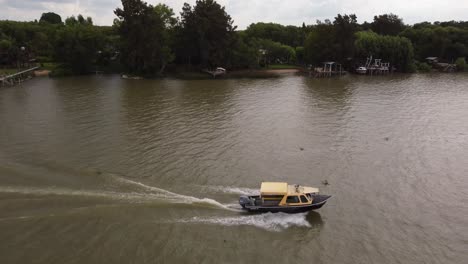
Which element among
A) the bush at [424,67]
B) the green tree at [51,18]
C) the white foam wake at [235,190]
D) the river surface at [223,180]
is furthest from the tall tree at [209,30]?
the green tree at [51,18]

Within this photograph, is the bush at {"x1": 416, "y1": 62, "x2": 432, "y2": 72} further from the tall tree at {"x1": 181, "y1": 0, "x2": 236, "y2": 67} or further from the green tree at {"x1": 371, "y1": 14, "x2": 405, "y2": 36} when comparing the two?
the tall tree at {"x1": 181, "y1": 0, "x2": 236, "y2": 67}

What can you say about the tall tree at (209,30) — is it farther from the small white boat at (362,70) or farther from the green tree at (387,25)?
the green tree at (387,25)

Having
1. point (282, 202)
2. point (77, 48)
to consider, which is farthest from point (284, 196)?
point (77, 48)

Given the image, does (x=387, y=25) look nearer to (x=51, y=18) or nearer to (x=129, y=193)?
(x=51, y=18)

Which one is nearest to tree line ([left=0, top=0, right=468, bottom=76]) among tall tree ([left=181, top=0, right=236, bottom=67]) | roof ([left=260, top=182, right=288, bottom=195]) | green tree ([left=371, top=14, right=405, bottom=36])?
tall tree ([left=181, top=0, right=236, bottom=67])

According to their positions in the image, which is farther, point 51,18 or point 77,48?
point 51,18

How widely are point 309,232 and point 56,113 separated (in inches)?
1525

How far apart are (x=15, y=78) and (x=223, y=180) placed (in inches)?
2767

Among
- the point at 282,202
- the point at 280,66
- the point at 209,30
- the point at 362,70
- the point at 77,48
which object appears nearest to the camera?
the point at 282,202

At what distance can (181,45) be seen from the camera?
303 ft

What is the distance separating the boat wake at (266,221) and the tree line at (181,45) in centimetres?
6830

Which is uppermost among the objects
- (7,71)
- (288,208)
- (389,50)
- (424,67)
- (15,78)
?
(389,50)

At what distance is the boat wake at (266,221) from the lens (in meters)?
22.2

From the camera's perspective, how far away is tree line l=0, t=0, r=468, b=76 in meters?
85.0
